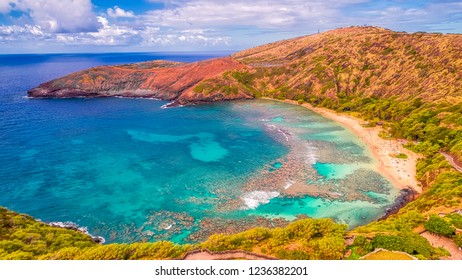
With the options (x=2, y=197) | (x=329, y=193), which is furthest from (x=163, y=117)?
(x=329, y=193)

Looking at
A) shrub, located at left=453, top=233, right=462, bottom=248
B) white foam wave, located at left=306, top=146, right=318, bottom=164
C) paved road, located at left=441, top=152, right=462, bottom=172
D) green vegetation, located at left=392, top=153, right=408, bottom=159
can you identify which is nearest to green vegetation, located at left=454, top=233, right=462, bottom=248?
shrub, located at left=453, top=233, right=462, bottom=248

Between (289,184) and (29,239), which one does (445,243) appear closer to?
(289,184)

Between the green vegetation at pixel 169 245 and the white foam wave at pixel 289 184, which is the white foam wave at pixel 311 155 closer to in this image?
the white foam wave at pixel 289 184

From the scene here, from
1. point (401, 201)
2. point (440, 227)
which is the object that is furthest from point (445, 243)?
point (401, 201)

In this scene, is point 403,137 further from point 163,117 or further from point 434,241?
point 163,117

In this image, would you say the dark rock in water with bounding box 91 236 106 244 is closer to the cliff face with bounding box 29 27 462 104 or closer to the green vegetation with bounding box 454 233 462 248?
the green vegetation with bounding box 454 233 462 248

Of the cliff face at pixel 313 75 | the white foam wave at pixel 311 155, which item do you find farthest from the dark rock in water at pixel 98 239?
the cliff face at pixel 313 75
